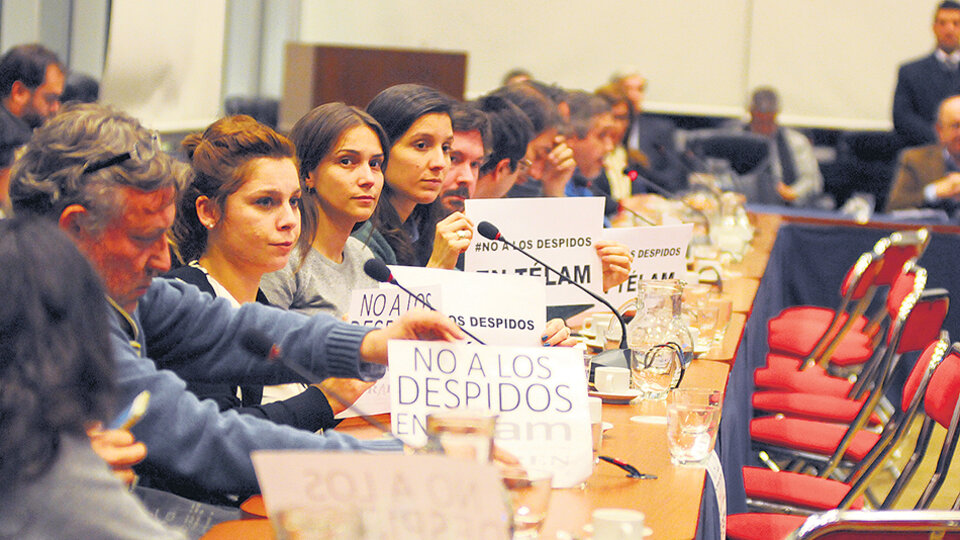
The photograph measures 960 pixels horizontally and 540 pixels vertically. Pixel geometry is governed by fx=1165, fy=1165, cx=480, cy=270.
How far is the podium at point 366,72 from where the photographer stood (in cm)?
729

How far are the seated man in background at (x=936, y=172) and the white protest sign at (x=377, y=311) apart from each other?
481 centimetres

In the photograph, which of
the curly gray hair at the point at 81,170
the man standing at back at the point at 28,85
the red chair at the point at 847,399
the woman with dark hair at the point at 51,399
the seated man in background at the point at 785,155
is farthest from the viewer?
the seated man in background at the point at 785,155

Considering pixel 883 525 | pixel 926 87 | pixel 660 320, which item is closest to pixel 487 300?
pixel 660 320

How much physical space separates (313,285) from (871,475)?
4.34 feet

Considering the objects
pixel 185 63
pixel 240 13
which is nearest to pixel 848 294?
pixel 185 63

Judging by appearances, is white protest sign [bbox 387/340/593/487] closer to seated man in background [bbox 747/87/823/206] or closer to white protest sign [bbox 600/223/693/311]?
white protest sign [bbox 600/223/693/311]

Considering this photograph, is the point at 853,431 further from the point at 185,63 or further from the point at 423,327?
the point at 185,63

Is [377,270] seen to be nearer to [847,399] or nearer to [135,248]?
[135,248]

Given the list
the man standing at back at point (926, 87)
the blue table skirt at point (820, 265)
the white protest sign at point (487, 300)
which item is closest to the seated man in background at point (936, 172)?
the blue table skirt at point (820, 265)

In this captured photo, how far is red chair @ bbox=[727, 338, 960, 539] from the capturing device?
7.55ft

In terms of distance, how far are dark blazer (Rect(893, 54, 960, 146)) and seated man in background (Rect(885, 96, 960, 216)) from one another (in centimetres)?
120

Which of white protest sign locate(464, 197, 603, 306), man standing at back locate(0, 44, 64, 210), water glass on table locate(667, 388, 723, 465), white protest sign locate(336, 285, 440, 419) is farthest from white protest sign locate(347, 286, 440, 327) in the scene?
man standing at back locate(0, 44, 64, 210)

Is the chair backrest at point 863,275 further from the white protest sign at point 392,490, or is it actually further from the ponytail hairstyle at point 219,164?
the white protest sign at point 392,490

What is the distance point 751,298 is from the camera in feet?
12.4
